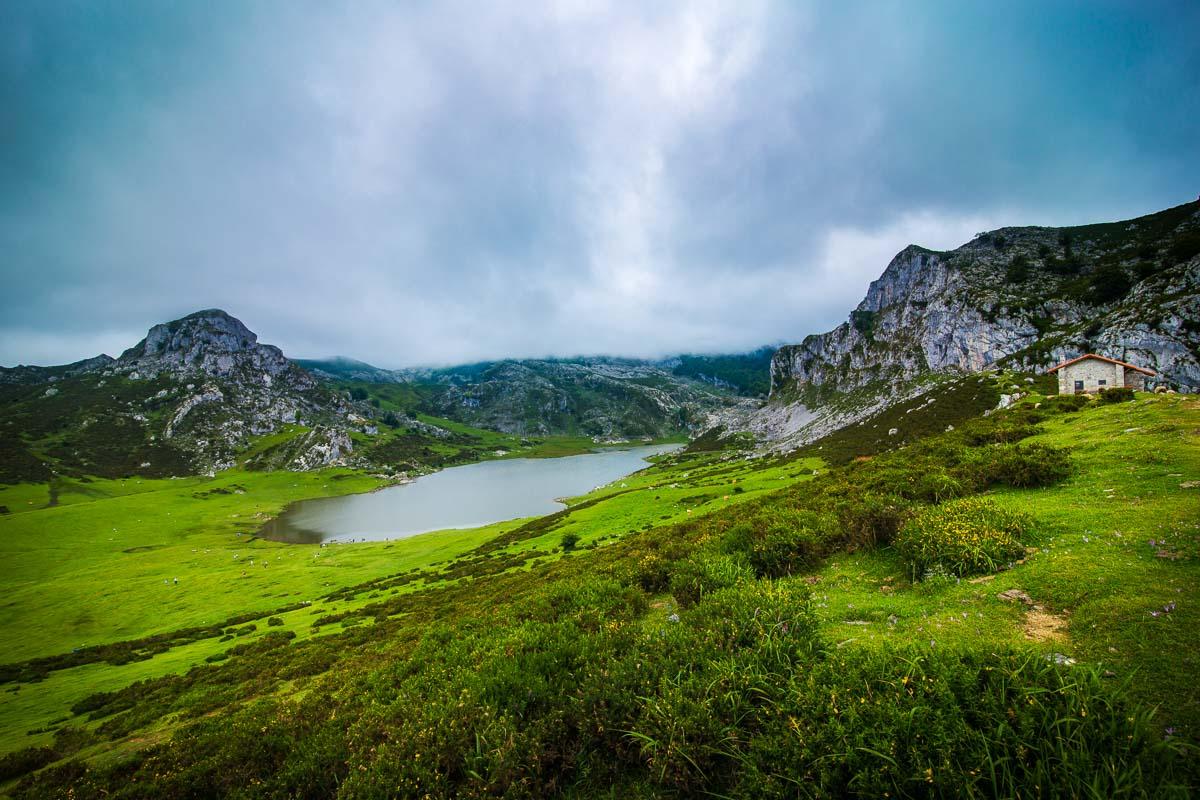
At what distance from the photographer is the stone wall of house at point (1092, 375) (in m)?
43.5

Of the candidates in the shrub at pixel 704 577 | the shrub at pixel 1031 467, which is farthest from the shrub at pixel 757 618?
the shrub at pixel 1031 467

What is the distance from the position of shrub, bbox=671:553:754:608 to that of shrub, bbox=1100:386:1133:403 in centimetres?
2801

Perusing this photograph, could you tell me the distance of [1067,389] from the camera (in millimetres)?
45750

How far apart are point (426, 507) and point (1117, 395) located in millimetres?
136182

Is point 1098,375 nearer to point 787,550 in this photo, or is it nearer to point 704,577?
point 787,550

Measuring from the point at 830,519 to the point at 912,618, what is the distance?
5.41 metres

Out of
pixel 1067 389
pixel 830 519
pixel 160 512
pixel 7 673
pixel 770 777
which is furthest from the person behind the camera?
pixel 160 512

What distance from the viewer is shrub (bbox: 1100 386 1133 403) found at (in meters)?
23.8

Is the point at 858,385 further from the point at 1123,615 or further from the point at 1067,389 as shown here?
the point at 1123,615

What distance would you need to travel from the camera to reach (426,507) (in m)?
128

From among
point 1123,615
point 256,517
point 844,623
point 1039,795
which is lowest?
point 256,517

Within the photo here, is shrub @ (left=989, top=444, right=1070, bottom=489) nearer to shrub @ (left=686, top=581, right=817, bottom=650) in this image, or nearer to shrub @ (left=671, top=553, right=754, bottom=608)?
shrub @ (left=671, top=553, right=754, bottom=608)

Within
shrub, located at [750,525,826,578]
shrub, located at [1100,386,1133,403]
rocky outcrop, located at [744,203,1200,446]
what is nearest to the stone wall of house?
rocky outcrop, located at [744,203,1200,446]

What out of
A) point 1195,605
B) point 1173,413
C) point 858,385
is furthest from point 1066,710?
point 858,385
